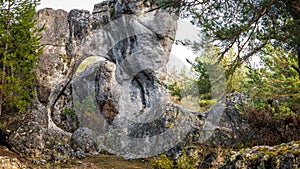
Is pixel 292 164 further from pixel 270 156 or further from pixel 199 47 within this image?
pixel 199 47

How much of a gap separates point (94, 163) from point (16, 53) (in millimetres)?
3493

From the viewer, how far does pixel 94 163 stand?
348 inches

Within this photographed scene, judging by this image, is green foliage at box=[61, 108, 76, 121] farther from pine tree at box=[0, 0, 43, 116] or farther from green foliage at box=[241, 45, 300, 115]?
green foliage at box=[241, 45, 300, 115]

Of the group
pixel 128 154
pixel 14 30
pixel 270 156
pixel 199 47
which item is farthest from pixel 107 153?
pixel 270 156

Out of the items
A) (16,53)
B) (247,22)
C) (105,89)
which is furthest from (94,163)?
(105,89)

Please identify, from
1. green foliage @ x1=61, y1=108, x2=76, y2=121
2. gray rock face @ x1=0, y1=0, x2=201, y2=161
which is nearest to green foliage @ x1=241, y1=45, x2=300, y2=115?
gray rock face @ x1=0, y1=0, x2=201, y2=161

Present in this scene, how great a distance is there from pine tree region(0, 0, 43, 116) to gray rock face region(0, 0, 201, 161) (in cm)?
66

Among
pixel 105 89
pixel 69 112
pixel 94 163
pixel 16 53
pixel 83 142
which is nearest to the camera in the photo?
pixel 16 53

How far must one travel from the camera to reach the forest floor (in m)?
7.61

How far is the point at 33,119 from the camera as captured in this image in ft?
27.8

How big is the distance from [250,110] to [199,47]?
8.95ft

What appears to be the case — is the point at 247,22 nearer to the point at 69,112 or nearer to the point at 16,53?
the point at 16,53

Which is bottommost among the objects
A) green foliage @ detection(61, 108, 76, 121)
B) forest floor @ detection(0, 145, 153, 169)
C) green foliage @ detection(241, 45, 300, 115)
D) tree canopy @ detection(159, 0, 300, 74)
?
forest floor @ detection(0, 145, 153, 169)

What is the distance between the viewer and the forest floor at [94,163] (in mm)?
7605
